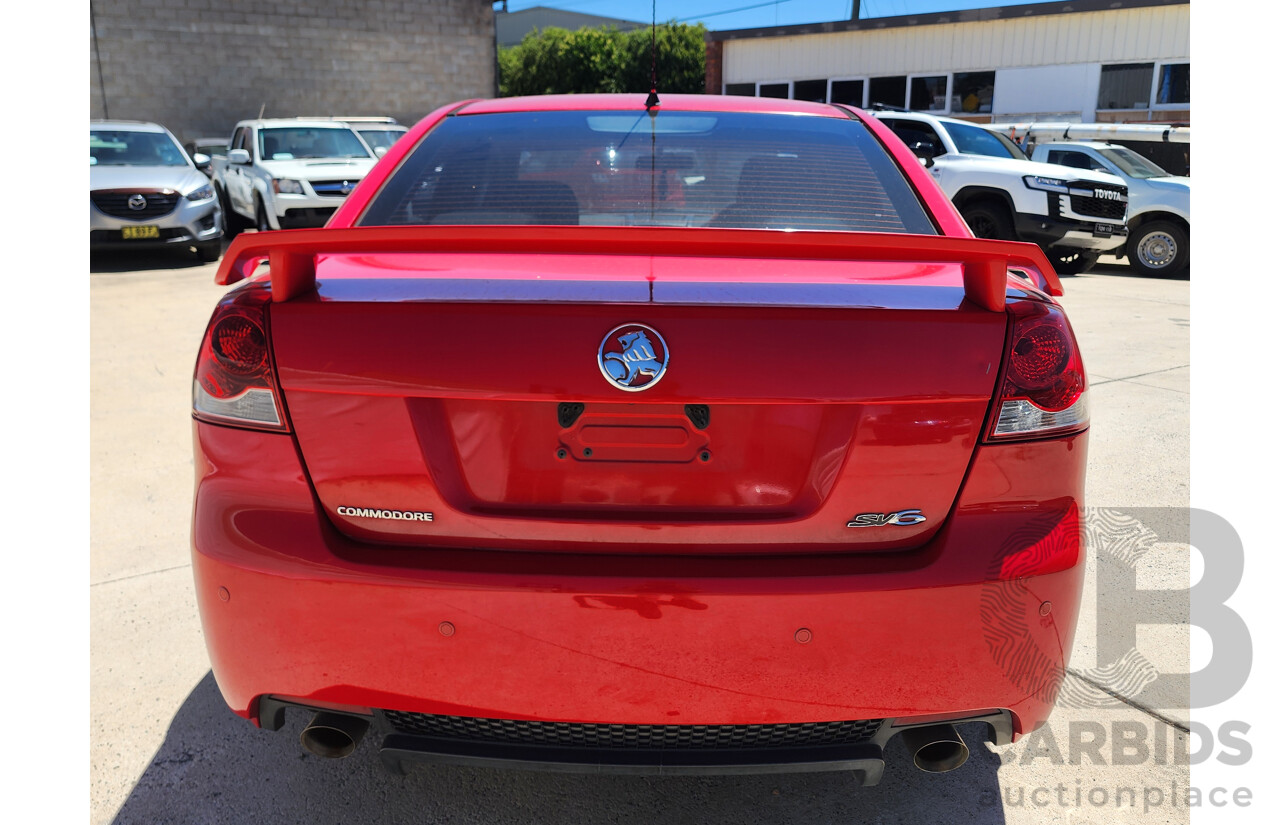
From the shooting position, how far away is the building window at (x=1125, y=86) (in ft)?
77.0

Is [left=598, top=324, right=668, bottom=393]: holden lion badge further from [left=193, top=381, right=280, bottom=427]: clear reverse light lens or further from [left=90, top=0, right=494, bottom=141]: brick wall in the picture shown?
[left=90, top=0, right=494, bottom=141]: brick wall

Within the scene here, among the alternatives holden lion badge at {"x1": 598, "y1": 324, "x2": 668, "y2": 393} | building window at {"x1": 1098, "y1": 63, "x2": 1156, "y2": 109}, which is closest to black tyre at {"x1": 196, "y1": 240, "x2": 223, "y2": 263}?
holden lion badge at {"x1": 598, "y1": 324, "x2": 668, "y2": 393}

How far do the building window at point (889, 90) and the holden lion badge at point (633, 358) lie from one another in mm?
28034

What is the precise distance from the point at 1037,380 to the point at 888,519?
388mm

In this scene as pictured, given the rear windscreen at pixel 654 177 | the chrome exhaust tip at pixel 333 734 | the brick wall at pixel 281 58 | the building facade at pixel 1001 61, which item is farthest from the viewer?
the brick wall at pixel 281 58

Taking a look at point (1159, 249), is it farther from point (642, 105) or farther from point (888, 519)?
point (888, 519)

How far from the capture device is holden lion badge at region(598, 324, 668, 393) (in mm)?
1643

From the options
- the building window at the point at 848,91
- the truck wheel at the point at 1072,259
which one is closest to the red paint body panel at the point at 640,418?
the truck wheel at the point at 1072,259

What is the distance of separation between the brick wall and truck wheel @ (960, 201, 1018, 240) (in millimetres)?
20720

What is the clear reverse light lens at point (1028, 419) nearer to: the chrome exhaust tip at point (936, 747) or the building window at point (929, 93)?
the chrome exhaust tip at point (936, 747)

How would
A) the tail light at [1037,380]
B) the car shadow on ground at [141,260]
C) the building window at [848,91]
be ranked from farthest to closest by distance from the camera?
1. the building window at [848,91]
2. the car shadow on ground at [141,260]
3. the tail light at [1037,380]

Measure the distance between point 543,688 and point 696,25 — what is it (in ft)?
178

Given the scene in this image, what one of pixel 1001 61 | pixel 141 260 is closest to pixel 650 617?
pixel 141 260

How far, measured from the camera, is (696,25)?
51.3 m
